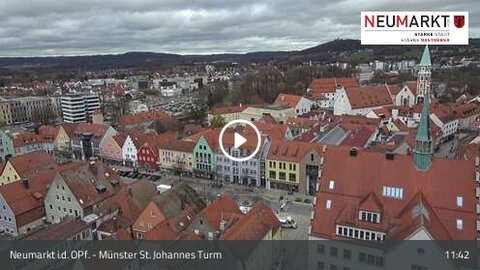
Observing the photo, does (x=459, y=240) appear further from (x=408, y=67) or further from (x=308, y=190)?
(x=408, y=67)

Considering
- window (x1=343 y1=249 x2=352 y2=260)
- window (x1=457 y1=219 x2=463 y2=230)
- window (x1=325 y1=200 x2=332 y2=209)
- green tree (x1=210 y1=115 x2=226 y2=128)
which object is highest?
green tree (x1=210 y1=115 x2=226 y2=128)

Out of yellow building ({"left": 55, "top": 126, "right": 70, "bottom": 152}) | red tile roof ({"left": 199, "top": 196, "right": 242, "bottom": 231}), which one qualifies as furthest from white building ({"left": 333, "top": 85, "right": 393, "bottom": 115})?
red tile roof ({"left": 199, "top": 196, "right": 242, "bottom": 231})

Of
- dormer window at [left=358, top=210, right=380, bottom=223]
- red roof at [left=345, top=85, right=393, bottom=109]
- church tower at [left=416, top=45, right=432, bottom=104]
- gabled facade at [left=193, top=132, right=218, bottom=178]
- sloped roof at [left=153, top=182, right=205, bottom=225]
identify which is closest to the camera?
dormer window at [left=358, top=210, right=380, bottom=223]

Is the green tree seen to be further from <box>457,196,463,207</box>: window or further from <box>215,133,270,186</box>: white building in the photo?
<box>457,196,463,207</box>: window

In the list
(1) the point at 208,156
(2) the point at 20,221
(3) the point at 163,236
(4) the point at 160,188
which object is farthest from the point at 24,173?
(3) the point at 163,236

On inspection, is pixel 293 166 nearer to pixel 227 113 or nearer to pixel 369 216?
pixel 369 216

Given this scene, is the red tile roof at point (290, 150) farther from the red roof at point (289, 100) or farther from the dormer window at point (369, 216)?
the red roof at point (289, 100)
